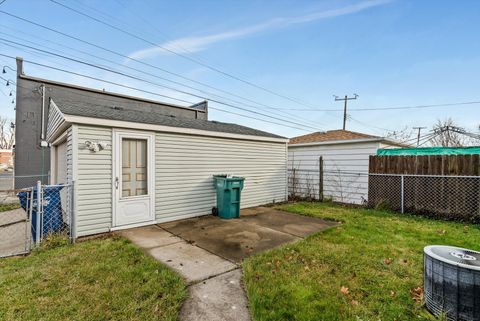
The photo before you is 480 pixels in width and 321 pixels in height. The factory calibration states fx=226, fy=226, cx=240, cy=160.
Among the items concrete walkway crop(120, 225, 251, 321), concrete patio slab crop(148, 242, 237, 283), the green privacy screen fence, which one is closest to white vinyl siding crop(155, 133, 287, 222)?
concrete walkway crop(120, 225, 251, 321)

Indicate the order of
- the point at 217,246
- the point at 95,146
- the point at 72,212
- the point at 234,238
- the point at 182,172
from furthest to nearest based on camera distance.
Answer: the point at 182,172 < the point at 95,146 < the point at 234,238 < the point at 72,212 < the point at 217,246

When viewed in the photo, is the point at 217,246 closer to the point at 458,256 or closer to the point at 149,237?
the point at 149,237

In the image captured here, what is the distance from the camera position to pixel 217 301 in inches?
98.7

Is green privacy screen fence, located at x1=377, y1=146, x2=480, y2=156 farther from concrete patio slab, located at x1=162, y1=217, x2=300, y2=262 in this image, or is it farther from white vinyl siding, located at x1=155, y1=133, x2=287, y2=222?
concrete patio slab, located at x1=162, y1=217, x2=300, y2=262

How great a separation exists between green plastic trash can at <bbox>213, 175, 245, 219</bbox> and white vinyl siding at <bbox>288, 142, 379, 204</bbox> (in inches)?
176

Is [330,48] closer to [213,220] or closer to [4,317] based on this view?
[213,220]

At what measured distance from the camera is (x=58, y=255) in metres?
3.79

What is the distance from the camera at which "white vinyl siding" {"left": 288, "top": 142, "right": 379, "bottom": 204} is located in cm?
831

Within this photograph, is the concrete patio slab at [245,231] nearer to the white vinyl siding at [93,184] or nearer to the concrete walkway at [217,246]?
the concrete walkway at [217,246]

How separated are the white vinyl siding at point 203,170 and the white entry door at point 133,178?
0.21 m

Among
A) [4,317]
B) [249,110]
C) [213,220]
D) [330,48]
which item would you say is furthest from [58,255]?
[249,110]

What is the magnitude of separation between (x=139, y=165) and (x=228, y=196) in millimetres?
2449

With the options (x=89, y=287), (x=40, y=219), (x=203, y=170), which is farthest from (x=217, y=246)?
(x=40, y=219)

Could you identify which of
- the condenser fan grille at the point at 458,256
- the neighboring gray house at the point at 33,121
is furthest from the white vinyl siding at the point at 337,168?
the neighboring gray house at the point at 33,121
